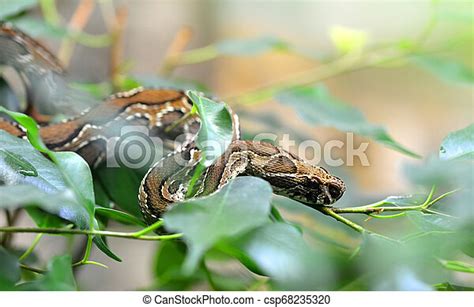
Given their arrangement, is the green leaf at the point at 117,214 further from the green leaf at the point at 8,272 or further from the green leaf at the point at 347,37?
the green leaf at the point at 347,37

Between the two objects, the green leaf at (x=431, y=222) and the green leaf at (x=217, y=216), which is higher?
the green leaf at (x=217, y=216)

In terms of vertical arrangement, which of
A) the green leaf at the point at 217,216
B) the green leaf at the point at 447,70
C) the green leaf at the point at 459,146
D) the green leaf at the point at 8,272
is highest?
the green leaf at the point at 447,70

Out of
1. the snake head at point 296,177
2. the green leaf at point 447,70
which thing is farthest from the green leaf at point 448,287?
the green leaf at point 447,70

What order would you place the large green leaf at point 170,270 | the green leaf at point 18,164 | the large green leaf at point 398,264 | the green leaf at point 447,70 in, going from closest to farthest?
1. the large green leaf at point 398,264
2. the green leaf at point 18,164
3. the large green leaf at point 170,270
4. the green leaf at point 447,70

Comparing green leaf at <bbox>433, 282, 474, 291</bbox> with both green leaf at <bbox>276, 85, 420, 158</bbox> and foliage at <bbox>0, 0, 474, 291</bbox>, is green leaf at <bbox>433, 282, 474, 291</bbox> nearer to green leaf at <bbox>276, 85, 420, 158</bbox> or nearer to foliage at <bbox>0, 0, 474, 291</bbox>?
foliage at <bbox>0, 0, 474, 291</bbox>

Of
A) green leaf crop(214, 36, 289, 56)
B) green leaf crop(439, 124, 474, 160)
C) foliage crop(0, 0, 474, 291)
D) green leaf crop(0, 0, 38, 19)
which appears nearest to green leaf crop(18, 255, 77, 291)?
foliage crop(0, 0, 474, 291)

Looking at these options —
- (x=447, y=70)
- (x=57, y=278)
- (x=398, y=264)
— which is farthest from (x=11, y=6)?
(x=447, y=70)
